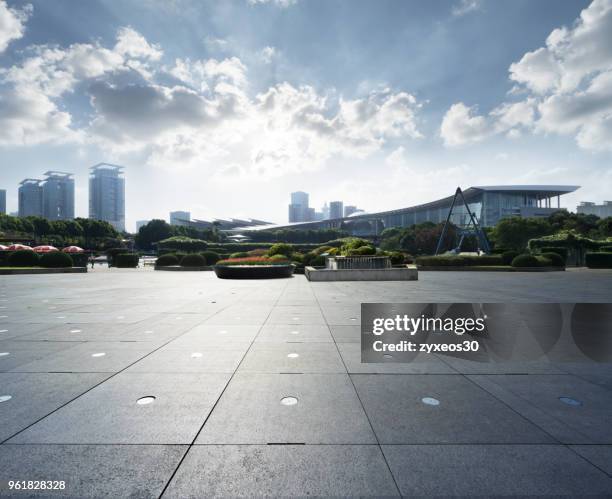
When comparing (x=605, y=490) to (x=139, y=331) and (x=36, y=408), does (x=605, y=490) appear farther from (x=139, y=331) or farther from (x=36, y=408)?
(x=139, y=331)

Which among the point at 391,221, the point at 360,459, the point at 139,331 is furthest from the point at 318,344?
the point at 391,221

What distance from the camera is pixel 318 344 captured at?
583 centimetres

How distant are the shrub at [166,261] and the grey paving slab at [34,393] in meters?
31.7

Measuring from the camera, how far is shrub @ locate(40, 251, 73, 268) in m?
27.8

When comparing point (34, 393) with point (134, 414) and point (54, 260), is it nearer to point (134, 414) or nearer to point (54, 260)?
point (134, 414)

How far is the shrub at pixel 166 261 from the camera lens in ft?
112

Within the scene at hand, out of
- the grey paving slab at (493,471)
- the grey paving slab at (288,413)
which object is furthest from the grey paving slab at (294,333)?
the grey paving slab at (493,471)

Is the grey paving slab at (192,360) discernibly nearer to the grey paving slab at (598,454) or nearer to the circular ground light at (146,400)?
the circular ground light at (146,400)

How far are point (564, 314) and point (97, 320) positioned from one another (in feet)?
38.9

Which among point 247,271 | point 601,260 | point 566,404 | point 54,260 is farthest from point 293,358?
point 601,260

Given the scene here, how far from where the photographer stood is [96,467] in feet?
8.18

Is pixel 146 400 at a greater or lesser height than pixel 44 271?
greater

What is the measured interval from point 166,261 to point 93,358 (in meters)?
31.5

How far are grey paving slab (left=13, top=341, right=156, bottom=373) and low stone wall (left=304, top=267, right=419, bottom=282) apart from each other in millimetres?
14890
